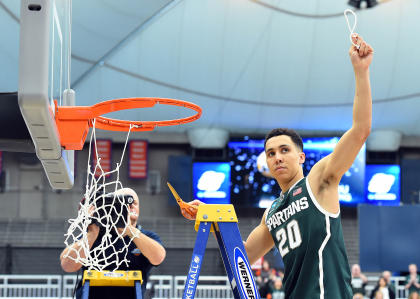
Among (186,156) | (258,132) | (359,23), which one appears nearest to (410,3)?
(359,23)

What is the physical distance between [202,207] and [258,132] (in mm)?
18315

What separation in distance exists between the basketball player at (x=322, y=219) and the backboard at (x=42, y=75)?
130 cm

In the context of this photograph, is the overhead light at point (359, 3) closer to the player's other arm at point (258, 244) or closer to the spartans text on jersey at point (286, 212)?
the player's other arm at point (258, 244)

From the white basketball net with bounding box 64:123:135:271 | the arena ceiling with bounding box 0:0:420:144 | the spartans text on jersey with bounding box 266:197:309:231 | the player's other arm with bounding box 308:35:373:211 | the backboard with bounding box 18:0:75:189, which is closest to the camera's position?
the backboard with bounding box 18:0:75:189

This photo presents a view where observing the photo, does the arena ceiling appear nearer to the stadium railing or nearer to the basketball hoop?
the stadium railing

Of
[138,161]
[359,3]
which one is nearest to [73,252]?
[359,3]

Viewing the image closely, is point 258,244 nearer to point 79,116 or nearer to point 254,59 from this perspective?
point 79,116

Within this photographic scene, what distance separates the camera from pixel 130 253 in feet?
16.5

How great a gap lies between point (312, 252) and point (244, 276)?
0.57 metres

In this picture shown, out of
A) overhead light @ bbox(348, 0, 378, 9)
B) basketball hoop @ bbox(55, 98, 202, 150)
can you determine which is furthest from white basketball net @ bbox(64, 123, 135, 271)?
overhead light @ bbox(348, 0, 378, 9)

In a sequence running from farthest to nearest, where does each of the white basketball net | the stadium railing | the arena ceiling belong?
1. the arena ceiling
2. the stadium railing
3. the white basketball net

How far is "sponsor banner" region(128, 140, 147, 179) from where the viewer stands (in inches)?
883

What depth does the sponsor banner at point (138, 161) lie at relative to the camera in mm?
22422

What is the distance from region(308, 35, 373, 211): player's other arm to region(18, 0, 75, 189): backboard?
1454 mm
